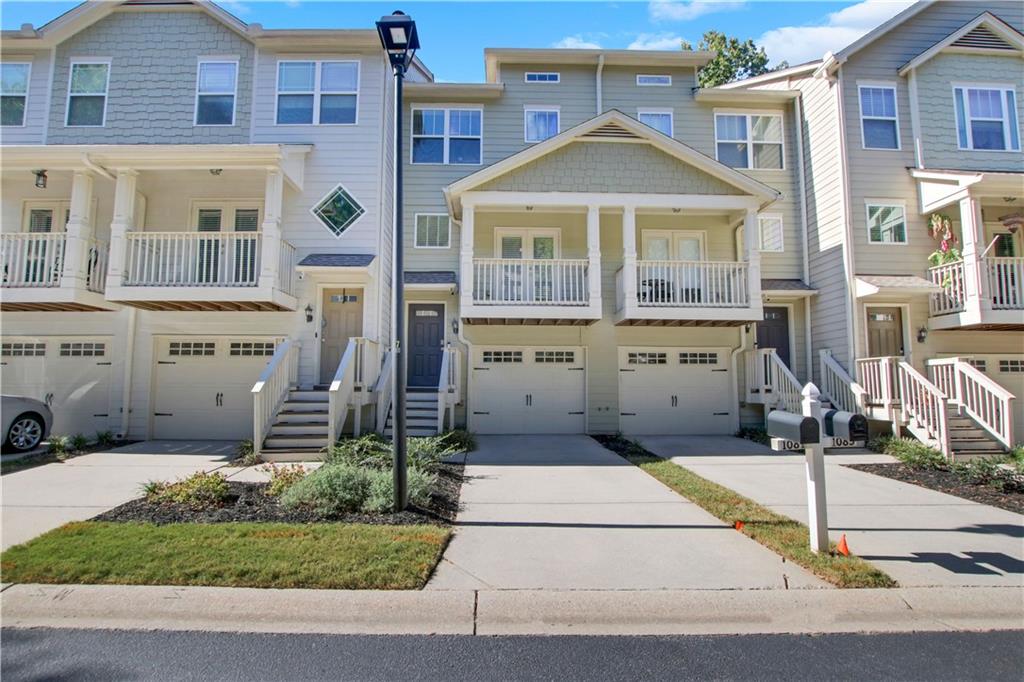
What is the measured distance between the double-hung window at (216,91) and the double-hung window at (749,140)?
12.5 meters

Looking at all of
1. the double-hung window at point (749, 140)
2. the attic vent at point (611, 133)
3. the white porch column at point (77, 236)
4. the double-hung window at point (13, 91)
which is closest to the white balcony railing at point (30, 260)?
the white porch column at point (77, 236)

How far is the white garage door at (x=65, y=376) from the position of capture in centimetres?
1099

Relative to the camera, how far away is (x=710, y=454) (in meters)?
9.61

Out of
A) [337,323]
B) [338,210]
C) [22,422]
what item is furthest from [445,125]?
[22,422]

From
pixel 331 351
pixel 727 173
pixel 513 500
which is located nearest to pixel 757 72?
pixel 727 173

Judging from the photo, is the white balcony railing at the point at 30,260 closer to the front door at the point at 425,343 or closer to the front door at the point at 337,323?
the front door at the point at 337,323

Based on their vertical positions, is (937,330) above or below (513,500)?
above

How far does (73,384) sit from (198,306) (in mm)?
3459

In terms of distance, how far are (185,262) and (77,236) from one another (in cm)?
197

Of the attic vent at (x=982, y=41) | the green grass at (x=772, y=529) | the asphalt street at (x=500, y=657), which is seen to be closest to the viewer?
the asphalt street at (x=500, y=657)

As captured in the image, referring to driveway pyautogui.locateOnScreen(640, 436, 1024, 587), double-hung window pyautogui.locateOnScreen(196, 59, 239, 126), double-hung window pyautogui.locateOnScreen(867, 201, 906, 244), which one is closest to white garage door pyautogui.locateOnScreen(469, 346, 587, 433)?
driveway pyautogui.locateOnScreen(640, 436, 1024, 587)

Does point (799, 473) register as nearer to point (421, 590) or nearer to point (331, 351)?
point (421, 590)

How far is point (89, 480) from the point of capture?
699 centimetres

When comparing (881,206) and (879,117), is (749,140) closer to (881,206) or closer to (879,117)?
(879,117)
